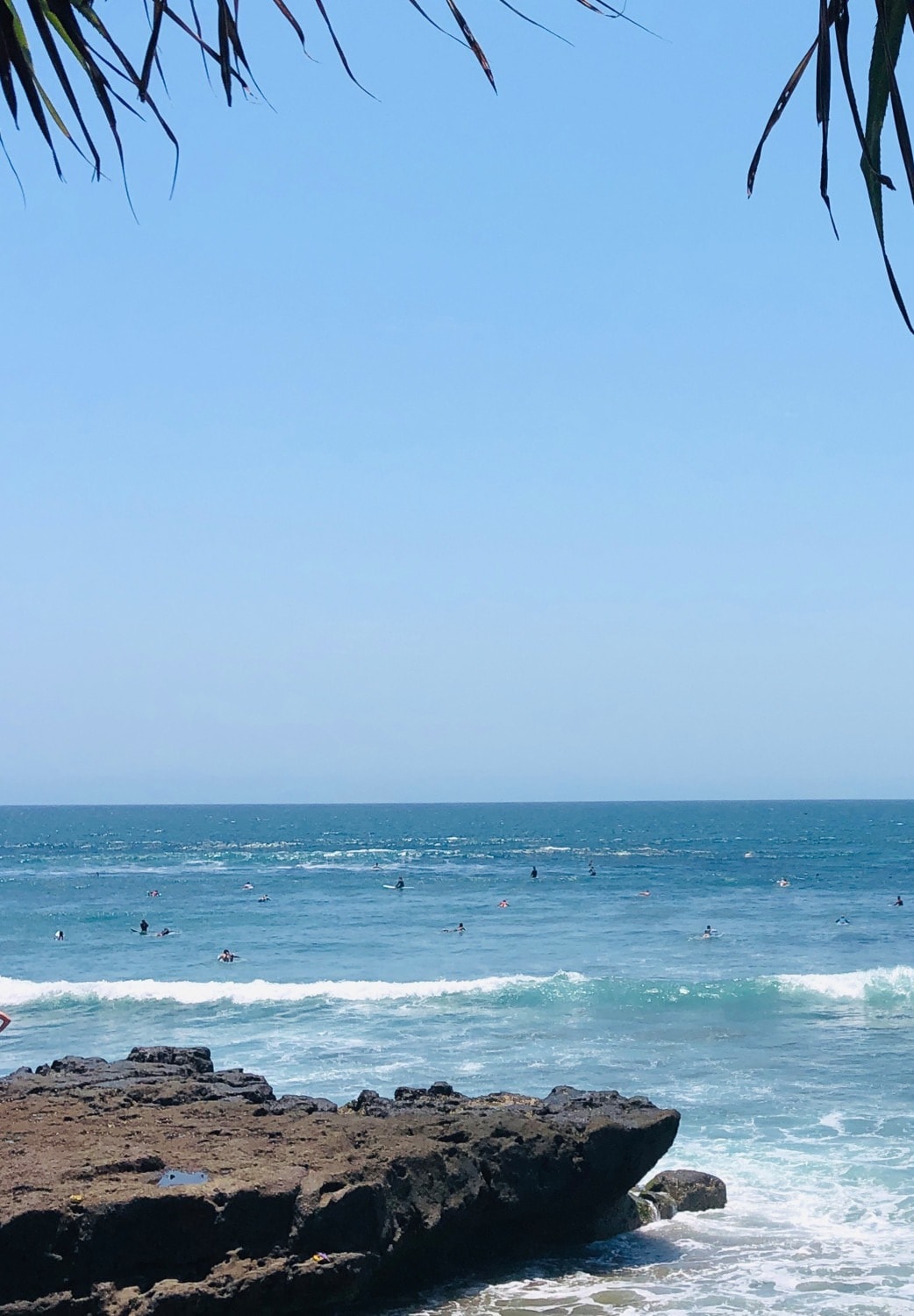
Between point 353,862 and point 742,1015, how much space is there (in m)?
57.8

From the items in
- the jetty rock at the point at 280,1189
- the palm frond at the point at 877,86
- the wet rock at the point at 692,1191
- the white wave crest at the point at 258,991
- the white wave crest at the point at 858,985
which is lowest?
the white wave crest at the point at 258,991

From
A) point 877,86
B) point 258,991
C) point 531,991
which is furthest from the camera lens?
point 258,991

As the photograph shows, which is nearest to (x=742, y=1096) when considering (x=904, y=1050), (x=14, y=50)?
(x=904, y=1050)

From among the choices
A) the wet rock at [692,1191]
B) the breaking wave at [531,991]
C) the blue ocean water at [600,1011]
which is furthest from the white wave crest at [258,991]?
the wet rock at [692,1191]

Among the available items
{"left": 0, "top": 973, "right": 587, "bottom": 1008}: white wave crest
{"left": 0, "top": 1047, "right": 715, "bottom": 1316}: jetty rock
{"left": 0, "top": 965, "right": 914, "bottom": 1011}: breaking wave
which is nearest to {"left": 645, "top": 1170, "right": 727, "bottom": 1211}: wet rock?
{"left": 0, "top": 1047, "right": 715, "bottom": 1316}: jetty rock

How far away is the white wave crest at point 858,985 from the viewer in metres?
29.2

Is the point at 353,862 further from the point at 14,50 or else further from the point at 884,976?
the point at 14,50

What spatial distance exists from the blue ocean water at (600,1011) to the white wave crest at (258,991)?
0.47 ft

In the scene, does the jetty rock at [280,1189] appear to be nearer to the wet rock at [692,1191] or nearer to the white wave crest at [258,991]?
the wet rock at [692,1191]

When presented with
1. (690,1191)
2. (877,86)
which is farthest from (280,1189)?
(877,86)

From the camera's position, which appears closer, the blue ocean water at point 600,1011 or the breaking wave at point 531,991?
the blue ocean water at point 600,1011

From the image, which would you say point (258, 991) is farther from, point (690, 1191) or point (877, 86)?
point (877, 86)

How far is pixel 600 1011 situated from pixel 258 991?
28.8ft

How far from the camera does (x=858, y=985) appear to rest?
3050 centimetres
